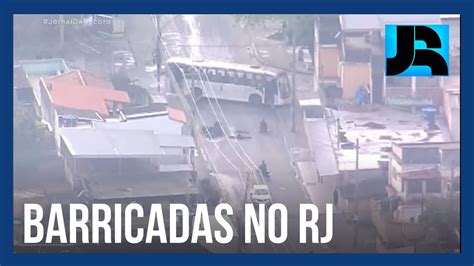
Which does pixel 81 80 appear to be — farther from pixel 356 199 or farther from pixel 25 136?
pixel 356 199

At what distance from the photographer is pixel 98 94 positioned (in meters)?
13.5

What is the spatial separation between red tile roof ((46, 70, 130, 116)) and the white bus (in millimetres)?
370

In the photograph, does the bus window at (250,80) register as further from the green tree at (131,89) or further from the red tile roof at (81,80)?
the red tile roof at (81,80)

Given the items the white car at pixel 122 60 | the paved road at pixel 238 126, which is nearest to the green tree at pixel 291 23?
the paved road at pixel 238 126

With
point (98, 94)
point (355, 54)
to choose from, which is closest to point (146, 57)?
point (98, 94)

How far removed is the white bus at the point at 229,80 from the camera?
13.6m

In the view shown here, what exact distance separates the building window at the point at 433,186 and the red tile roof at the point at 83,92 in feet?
5.79

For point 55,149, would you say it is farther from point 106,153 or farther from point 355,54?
point 355,54

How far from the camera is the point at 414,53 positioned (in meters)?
13.4

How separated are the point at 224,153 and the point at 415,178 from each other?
1090 mm

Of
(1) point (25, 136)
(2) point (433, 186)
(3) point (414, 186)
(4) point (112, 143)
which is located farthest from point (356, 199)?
(1) point (25, 136)

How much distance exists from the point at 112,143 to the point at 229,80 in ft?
2.48

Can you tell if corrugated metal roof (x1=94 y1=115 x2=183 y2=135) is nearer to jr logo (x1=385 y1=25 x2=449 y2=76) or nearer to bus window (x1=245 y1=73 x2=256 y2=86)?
bus window (x1=245 y1=73 x2=256 y2=86)

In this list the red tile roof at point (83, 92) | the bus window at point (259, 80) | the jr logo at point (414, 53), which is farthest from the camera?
the bus window at point (259, 80)
